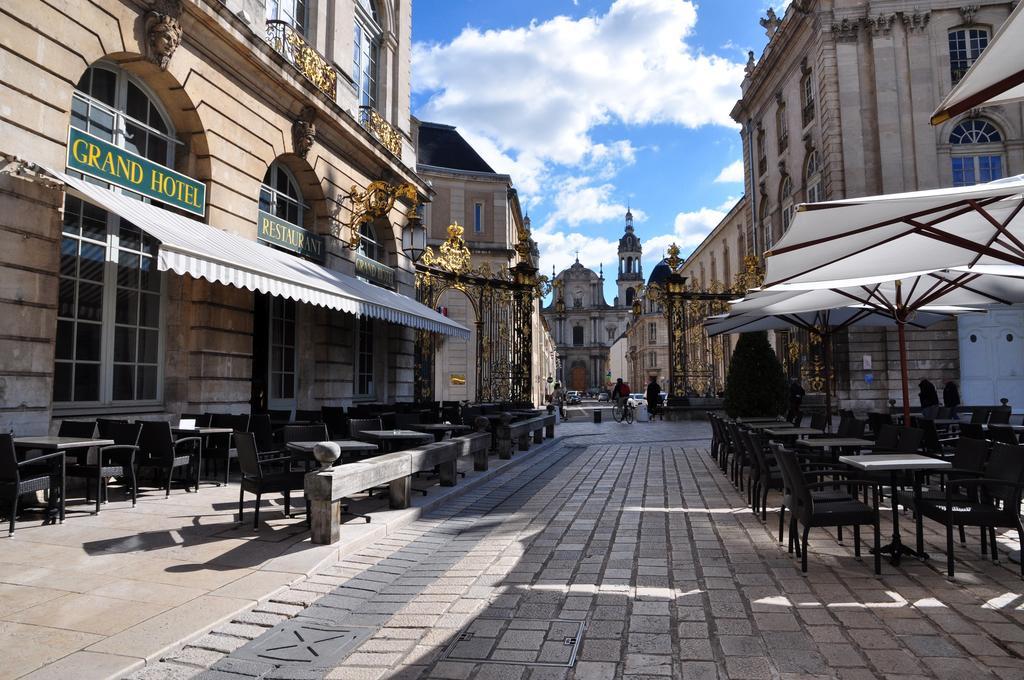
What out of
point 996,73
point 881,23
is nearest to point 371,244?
point 996,73

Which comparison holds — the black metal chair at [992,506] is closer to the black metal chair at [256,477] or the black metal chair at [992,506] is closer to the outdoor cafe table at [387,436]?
the black metal chair at [256,477]

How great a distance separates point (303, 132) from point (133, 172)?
3758 mm

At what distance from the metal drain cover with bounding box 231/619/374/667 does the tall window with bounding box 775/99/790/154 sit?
27259mm

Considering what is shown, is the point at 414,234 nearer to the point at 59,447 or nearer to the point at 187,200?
the point at 187,200

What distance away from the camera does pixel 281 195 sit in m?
10.8

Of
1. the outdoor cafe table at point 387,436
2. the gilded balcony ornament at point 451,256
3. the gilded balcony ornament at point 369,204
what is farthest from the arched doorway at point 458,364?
the outdoor cafe table at point 387,436

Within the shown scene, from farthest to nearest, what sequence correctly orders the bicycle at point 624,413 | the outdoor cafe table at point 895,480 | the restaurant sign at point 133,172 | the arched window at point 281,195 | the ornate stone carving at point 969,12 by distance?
the bicycle at point 624,413 → the ornate stone carving at point 969,12 → the arched window at point 281,195 → the restaurant sign at point 133,172 → the outdoor cafe table at point 895,480

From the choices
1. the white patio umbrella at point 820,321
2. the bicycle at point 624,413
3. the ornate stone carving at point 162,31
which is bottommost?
the bicycle at point 624,413

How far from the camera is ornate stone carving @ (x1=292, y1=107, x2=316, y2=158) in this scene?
10531 millimetres

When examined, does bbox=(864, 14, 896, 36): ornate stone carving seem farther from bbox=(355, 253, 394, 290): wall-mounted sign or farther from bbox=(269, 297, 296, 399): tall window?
bbox=(269, 297, 296, 399): tall window

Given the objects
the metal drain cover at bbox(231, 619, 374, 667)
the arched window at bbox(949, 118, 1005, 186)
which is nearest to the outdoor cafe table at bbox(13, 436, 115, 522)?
the metal drain cover at bbox(231, 619, 374, 667)

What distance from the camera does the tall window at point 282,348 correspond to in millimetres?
10758

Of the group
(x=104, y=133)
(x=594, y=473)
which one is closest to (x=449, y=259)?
(x=594, y=473)

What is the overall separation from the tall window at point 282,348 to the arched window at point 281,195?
1.47 meters
